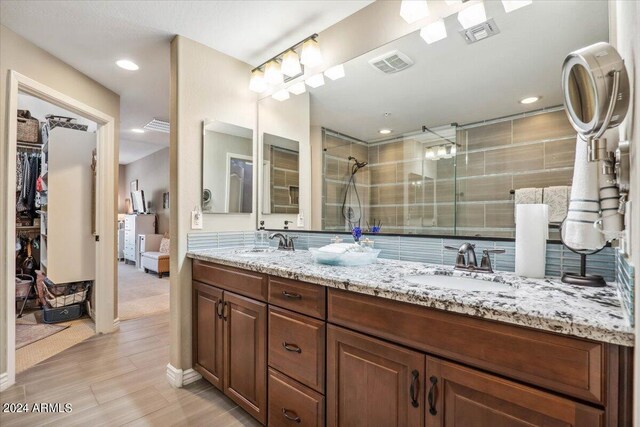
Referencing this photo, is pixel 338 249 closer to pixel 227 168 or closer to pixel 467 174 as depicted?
pixel 467 174

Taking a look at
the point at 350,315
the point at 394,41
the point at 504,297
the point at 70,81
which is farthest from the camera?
the point at 70,81

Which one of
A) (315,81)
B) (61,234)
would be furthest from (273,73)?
(61,234)

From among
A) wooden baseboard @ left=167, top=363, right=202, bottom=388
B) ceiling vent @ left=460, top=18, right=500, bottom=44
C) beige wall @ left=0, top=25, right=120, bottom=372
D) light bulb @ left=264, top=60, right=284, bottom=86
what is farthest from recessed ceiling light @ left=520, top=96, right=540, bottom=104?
beige wall @ left=0, top=25, right=120, bottom=372

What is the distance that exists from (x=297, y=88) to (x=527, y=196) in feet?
5.60

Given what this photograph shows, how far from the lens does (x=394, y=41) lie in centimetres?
175

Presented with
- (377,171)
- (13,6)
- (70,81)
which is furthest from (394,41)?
(70,81)

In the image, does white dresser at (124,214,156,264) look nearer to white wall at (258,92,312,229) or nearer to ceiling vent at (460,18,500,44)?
white wall at (258,92,312,229)

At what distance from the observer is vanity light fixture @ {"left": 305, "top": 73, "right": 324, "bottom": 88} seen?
216 cm

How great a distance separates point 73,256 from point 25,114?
74.2 inches

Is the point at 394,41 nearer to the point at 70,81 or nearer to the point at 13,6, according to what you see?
the point at 13,6

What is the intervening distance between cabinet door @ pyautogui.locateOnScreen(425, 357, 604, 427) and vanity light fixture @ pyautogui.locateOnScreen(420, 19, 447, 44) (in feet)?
5.11

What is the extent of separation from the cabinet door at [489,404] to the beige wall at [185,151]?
5.67 ft

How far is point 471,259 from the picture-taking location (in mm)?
1362

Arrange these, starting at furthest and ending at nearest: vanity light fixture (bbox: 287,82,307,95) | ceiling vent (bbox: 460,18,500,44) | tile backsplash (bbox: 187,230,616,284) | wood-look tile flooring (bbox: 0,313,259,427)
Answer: vanity light fixture (bbox: 287,82,307,95) → wood-look tile flooring (bbox: 0,313,259,427) → ceiling vent (bbox: 460,18,500,44) → tile backsplash (bbox: 187,230,616,284)
